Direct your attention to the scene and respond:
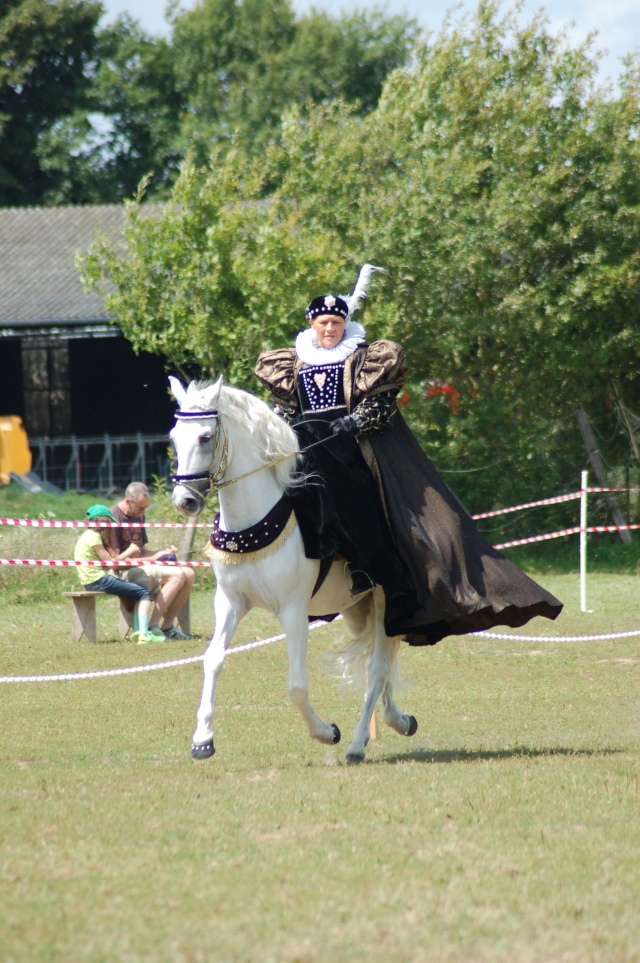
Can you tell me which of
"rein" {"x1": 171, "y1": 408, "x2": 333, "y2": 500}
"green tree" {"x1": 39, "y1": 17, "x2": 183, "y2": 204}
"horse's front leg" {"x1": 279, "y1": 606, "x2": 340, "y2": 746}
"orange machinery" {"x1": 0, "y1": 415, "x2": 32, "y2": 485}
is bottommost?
"horse's front leg" {"x1": 279, "y1": 606, "x2": 340, "y2": 746}

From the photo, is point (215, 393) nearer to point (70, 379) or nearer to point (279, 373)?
point (279, 373)

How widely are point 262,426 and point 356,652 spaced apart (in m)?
1.80

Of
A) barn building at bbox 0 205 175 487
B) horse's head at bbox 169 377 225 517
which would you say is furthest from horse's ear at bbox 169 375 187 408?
barn building at bbox 0 205 175 487

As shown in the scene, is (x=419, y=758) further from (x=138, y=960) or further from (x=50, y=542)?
(x=50, y=542)

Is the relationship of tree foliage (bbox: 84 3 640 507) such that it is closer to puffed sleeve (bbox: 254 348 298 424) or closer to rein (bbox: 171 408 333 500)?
puffed sleeve (bbox: 254 348 298 424)

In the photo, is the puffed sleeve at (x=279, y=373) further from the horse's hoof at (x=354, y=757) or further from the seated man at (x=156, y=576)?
the seated man at (x=156, y=576)

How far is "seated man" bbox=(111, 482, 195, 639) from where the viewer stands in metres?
13.0

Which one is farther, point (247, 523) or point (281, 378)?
point (281, 378)

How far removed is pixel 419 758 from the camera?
7285 mm

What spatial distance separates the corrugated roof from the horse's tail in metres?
19.6

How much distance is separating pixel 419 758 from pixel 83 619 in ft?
21.0

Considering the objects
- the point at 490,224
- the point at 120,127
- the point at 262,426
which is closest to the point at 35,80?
the point at 120,127

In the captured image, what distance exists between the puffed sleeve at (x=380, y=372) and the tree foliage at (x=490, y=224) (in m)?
11.7

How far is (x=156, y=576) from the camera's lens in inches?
518
